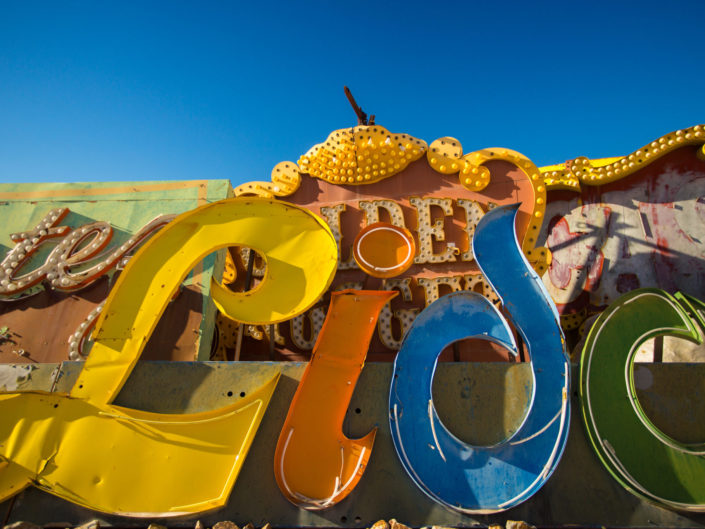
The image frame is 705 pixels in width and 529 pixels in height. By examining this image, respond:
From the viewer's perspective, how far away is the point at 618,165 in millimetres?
6590

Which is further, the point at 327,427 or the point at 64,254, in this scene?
the point at 64,254

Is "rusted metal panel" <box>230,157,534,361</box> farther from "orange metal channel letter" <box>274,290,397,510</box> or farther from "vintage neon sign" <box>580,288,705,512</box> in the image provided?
"vintage neon sign" <box>580,288,705,512</box>

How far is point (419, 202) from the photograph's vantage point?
6.32 metres

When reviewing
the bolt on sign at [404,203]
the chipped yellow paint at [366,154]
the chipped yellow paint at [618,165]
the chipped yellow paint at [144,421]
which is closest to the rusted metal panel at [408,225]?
the bolt on sign at [404,203]

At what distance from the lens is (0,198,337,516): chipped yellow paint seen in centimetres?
371

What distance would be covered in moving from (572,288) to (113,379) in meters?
5.97

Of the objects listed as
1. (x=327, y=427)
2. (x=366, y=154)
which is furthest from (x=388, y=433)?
(x=366, y=154)

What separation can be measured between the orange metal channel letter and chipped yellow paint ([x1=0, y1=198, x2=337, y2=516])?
1.11 feet

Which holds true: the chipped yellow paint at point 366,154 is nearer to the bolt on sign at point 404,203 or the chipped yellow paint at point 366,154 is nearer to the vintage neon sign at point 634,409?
the bolt on sign at point 404,203

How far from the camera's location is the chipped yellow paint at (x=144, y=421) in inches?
146

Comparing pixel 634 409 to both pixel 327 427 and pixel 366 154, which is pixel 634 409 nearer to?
pixel 327 427

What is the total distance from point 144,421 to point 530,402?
3391mm

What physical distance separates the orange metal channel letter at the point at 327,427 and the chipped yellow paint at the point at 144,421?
0.34 metres

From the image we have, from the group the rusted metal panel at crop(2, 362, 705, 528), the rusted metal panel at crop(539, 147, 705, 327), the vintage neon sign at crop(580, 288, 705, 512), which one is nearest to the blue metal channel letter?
the rusted metal panel at crop(2, 362, 705, 528)
